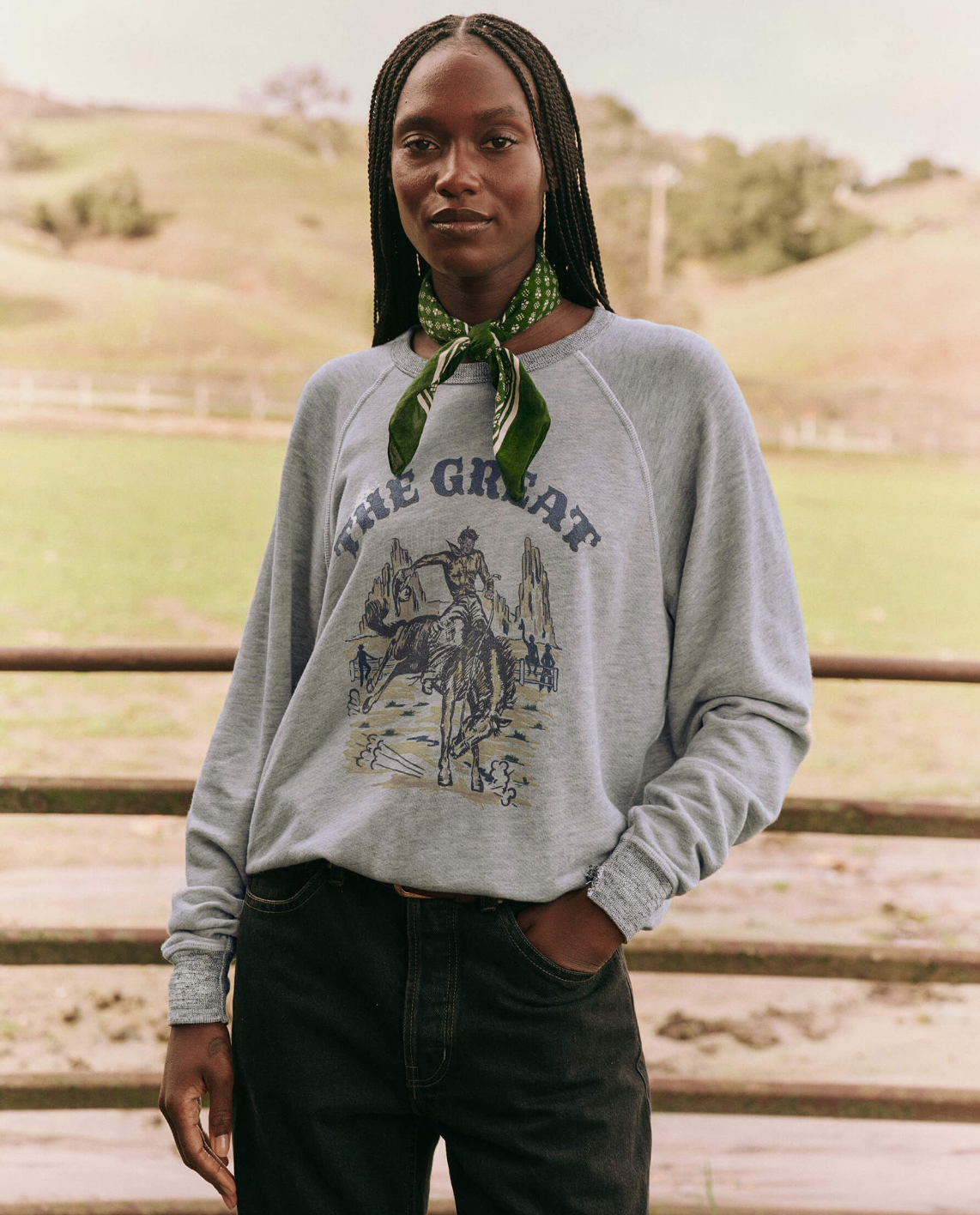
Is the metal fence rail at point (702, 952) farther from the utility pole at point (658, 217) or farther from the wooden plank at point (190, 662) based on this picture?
the utility pole at point (658, 217)

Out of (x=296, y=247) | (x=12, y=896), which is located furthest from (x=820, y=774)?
(x=296, y=247)

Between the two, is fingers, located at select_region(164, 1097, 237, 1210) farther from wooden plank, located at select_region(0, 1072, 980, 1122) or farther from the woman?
wooden plank, located at select_region(0, 1072, 980, 1122)

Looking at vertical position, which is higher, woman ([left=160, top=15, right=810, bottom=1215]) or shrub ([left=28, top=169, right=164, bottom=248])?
shrub ([left=28, top=169, right=164, bottom=248])

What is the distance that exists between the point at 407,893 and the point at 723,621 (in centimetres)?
40

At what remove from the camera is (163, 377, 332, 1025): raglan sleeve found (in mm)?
1196

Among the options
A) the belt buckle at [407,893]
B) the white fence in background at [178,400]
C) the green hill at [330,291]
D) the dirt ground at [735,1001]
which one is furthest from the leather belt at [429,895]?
the green hill at [330,291]

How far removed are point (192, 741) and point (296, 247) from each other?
3514 cm

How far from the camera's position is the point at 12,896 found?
4.99m

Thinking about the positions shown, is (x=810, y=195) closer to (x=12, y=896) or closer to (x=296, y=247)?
(x=296, y=247)

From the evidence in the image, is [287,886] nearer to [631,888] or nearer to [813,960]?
[631,888]

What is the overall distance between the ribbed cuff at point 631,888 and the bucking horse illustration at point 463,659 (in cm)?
15

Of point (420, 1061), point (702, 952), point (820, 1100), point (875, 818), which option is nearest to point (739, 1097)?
point (820, 1100)

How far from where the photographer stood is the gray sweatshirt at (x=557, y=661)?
1.05m

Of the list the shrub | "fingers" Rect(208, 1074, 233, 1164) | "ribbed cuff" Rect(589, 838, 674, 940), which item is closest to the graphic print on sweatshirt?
"ribbed cuff" Rect(589, 838, 674, 940)
